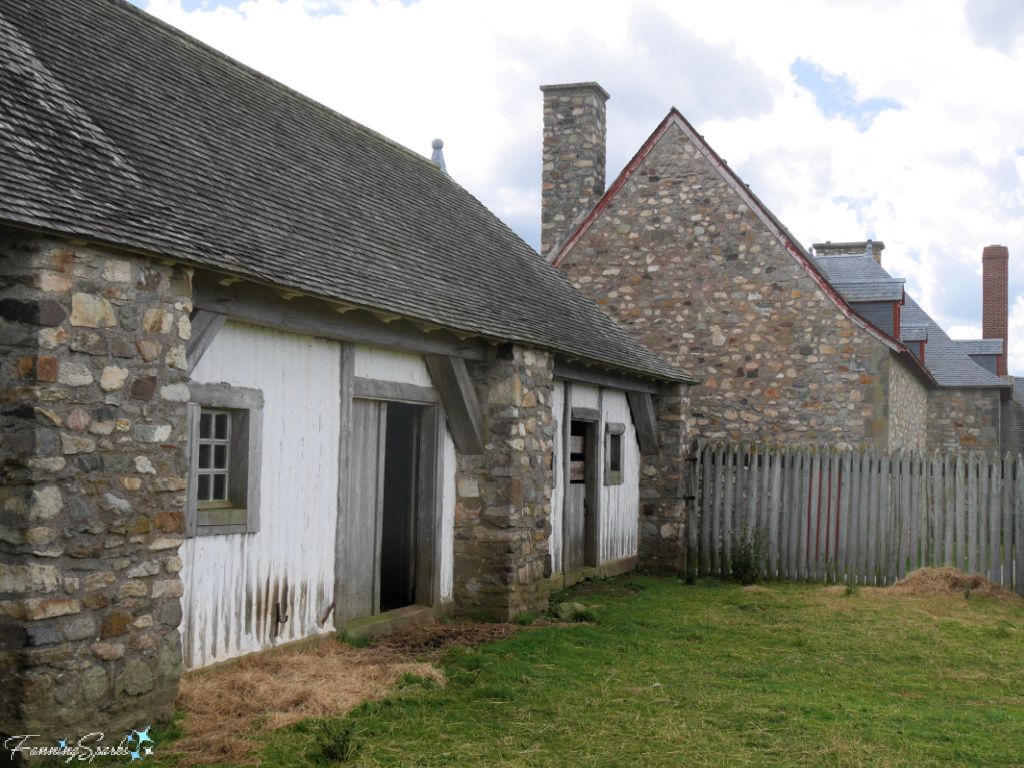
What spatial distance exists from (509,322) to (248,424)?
3.55 m

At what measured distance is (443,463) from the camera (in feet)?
30.3

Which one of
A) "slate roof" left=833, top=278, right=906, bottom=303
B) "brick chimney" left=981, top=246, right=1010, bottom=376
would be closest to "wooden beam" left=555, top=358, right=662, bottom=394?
"slate roof" left=833, top=278, right=906, bottom=303

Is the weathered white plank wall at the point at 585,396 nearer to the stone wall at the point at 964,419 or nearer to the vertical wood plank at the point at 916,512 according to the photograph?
the vertical wood plank at the point at 916,512

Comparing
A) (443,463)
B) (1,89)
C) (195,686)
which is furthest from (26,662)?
(443,463)

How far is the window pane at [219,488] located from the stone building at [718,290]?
34.2ft

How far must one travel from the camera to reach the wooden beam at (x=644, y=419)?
13.9 meters

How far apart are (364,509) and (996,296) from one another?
28.0 metres

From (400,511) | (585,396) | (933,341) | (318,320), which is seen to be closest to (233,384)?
(318,320)

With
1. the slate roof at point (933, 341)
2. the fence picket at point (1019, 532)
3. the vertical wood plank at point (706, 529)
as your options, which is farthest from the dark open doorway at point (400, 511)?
the slate roof at point (933, 341)

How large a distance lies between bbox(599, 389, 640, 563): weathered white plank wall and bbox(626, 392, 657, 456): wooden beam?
8 cm

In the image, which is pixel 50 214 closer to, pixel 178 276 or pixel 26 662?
pixel 178 276

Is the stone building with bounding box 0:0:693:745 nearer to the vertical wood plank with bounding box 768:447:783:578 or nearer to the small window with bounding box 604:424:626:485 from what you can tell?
the small window with bounding box 604:424:626:485

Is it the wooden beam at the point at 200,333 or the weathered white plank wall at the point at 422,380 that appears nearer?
the wooden beam at the point at 200,333

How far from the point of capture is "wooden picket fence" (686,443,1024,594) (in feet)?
39.8
